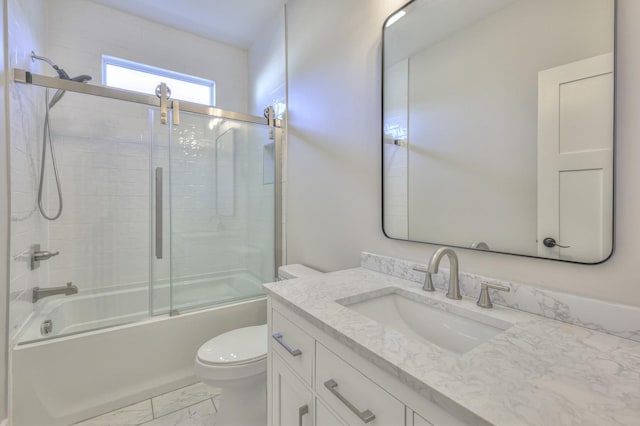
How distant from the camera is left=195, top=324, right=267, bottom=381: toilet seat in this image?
1343 mm

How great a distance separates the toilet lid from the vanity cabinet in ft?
1.18

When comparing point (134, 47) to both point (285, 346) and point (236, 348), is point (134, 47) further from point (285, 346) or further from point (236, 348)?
point (285, 346)

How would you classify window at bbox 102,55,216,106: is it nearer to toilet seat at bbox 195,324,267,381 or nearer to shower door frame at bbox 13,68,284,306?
shower door frame at bbox 13,68,284,306

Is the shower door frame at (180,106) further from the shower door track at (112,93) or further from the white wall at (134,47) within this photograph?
the white wall at (134,47)

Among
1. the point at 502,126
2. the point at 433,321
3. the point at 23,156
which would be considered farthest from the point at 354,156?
the point at 23,156

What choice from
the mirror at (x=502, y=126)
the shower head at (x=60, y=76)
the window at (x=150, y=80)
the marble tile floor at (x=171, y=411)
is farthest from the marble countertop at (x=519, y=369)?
the window at (x=150, y=80)

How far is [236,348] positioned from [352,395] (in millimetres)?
974

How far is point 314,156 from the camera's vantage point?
1.96 meters

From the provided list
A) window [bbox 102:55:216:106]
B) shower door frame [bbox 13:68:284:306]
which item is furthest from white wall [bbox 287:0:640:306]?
window [bbox 102:55:216:106]

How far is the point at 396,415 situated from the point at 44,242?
2.62m

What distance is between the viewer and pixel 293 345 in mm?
945

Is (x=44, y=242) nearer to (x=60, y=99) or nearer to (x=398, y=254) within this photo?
(x=60, y=99)

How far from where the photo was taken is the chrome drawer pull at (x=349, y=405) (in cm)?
64

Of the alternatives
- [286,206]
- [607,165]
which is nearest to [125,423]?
[286,206]
